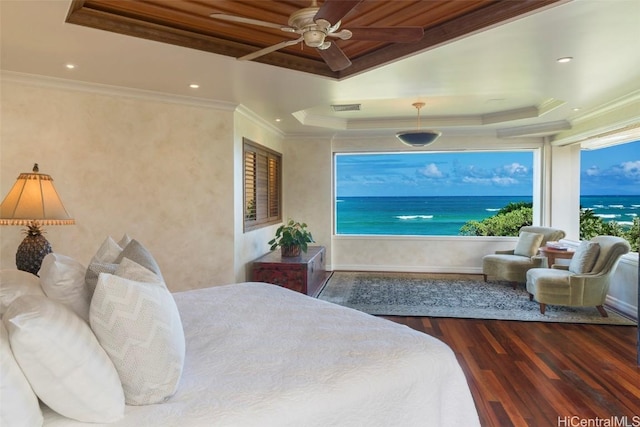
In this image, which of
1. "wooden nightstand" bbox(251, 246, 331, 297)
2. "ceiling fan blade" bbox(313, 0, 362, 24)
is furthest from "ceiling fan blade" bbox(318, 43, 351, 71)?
"wooden nightstand" bbox(251, 246, 331, 297)

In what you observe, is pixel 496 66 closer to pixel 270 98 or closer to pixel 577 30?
pixel 577 30

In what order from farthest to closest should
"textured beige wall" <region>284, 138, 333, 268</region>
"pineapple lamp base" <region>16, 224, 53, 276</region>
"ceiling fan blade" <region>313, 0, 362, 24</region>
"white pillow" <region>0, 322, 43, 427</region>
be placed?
"textured beige wall" <region>284, 138, 333, 268</region>
"pineapple lamp base" <region>16, 224, 53, 276</region>
"ceiling fan blade" <region>313, 0, 362, 24</region>
"white pillow" <region>0, 322, 43, 427</region>

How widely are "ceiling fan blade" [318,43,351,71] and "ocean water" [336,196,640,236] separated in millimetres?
10416

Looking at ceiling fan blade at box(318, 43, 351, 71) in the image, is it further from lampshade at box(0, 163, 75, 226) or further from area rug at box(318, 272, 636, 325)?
area rug at box(318, 272, 636, 325)

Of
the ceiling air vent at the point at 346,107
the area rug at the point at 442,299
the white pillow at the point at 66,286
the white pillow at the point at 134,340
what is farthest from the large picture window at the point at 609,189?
the white pillow at the point at 66,286

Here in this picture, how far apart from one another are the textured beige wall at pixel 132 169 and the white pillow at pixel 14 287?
7.37 ft

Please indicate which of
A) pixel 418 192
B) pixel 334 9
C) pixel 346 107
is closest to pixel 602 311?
pixel 346 107

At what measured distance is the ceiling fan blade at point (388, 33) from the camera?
215 cm

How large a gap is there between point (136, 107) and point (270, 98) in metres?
1.41

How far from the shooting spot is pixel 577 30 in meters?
2.63

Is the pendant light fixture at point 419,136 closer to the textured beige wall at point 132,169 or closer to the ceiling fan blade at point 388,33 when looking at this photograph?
the textured beige wall at point 132,169

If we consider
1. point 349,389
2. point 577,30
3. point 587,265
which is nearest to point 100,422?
point 349,389

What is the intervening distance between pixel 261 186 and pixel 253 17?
3.33 metres

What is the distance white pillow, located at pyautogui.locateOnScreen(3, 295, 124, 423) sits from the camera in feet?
3.50
